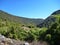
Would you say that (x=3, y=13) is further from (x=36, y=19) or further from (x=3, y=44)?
(x=3, y=44)

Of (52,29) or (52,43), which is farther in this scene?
(52,29)

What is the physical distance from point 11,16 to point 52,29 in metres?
53.9

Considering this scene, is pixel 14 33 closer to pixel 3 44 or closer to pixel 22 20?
pixel 3 44

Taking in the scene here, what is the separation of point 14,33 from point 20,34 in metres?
1.08

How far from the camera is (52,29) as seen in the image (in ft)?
67.9

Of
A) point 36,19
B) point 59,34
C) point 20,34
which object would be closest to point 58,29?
point 59,34

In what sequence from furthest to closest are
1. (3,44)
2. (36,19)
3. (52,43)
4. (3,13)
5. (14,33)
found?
(36,19) → (3,13) → (14,33) → (52,43) → (3,44)

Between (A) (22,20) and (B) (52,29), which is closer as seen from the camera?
(B) (52,29)

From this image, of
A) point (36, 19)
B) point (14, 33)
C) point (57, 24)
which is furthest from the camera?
point (36, 19)

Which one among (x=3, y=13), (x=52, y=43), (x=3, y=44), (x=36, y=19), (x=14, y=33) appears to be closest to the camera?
(x=3, y=44)

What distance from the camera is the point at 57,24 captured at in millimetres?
20047

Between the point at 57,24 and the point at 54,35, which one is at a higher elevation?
the point at 57,24

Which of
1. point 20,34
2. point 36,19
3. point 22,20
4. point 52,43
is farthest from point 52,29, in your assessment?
point 36,19

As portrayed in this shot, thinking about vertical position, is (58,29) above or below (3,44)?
above
